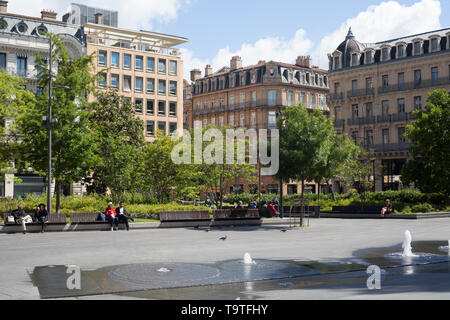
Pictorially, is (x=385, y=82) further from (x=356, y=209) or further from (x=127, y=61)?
(x=127, y=61)

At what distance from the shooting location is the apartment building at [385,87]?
6159 cm

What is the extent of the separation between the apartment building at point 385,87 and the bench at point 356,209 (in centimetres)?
1845

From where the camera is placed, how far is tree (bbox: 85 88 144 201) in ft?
119

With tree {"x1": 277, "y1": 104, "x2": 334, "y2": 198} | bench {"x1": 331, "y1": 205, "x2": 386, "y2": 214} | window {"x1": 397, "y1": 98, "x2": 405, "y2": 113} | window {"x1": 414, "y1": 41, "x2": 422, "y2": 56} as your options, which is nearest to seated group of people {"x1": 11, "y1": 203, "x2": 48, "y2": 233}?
tree {"x1": 277, "y1": 104, "x2": 334, "y2": 198}

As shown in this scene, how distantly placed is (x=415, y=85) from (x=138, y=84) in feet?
104

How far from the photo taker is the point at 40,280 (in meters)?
12.0

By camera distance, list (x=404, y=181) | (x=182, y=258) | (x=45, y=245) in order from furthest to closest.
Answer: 1. (x=404, y=181)
2. (x=45, y=245)
3. (x=182, y=258)

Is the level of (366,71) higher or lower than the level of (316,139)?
higher

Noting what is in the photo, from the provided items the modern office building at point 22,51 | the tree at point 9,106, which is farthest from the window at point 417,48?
the tree at point 9,106

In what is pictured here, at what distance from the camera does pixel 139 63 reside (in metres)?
70.6

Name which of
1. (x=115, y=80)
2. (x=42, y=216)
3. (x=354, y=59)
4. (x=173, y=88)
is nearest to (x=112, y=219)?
(x=42, y=216)

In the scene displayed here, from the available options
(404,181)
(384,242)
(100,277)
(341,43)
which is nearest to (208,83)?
(341,43)

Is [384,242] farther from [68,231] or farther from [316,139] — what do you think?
[68,231]
